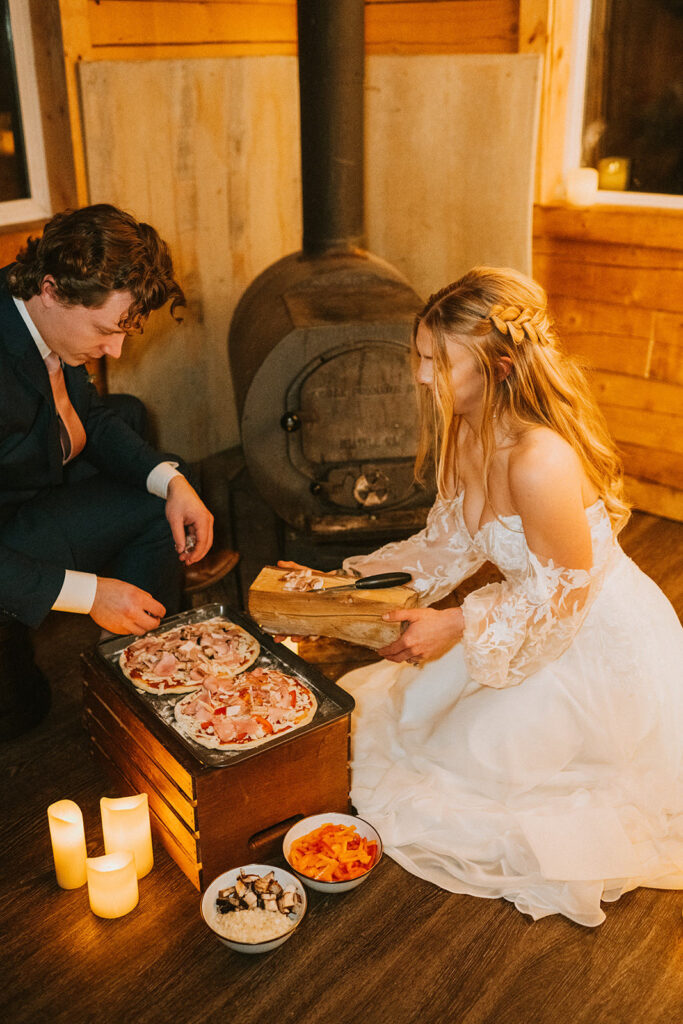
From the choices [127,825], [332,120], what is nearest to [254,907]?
[127,825]

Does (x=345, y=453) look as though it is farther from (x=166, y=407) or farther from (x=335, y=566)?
(x=166, y=407)

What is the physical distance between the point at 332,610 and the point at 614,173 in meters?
2.41

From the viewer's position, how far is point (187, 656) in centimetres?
219

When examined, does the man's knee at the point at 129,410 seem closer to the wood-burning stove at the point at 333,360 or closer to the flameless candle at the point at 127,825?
the wood-burning stove at the point at 333,360

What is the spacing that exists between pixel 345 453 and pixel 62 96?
4.69ft

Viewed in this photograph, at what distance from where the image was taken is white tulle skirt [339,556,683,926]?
Result: 201cm

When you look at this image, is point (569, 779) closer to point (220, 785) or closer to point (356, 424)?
point (220, 785)

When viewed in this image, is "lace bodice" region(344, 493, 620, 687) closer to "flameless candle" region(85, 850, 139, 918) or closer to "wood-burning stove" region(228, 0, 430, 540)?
"flameless candle" region(85, 850, 139, 918)

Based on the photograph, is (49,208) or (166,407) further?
(166,407)

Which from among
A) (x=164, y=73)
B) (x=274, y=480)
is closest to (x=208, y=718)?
(x=274, y=480)

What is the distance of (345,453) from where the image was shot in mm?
3066

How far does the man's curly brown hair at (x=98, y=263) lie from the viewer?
2115mm

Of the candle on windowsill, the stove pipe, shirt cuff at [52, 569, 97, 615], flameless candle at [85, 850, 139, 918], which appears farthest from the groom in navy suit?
the candle on windowsill

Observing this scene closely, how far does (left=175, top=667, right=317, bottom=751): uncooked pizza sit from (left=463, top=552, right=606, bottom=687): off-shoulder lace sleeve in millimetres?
372
